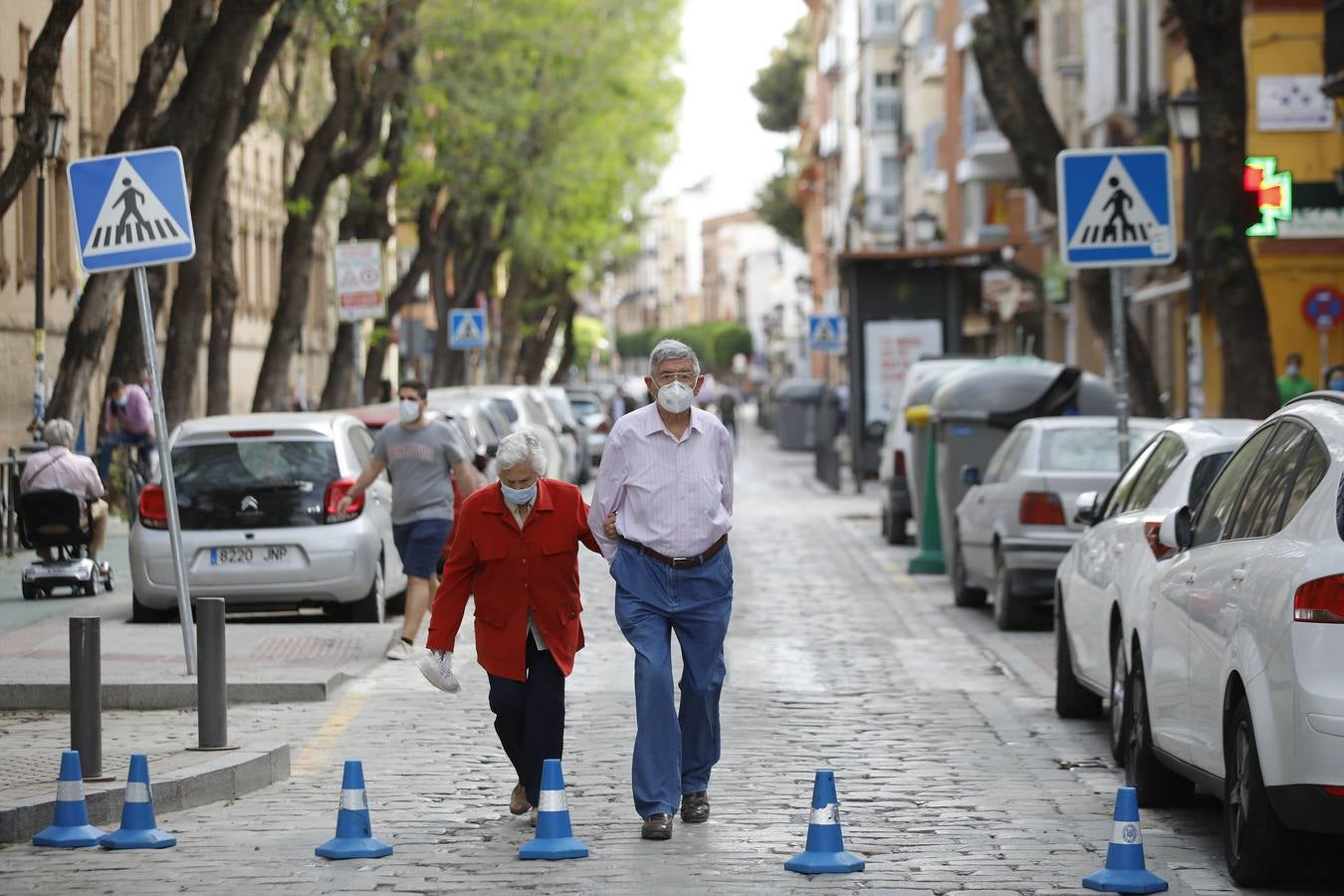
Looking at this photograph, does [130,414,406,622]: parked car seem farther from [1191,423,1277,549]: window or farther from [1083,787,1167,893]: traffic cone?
[1083,787,1167,893]: traffic cone

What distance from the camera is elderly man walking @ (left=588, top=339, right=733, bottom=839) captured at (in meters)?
9.10

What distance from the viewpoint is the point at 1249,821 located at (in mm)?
7758

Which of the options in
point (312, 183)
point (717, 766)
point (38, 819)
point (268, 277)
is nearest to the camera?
point (38, 819)

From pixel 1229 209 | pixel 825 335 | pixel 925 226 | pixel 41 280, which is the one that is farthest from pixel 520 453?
pixel 825 335

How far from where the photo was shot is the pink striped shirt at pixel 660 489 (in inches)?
359

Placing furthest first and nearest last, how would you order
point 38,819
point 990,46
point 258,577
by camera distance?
point 990,46, point 258,577, point 38,819

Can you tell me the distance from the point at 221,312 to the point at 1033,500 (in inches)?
691

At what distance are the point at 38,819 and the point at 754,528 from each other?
21.0 meters

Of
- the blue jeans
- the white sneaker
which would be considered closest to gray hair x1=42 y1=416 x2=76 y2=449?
the white sneaker

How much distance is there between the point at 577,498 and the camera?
9.34 metres

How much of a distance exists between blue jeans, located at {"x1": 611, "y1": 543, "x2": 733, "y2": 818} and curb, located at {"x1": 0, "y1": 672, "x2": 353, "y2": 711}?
169 inches

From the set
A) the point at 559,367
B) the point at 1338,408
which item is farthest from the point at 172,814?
the point at 559,367

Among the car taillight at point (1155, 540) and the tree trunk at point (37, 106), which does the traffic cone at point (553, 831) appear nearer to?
the car taillight at point (1155, 540)

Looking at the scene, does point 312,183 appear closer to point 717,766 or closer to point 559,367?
point 717,766
